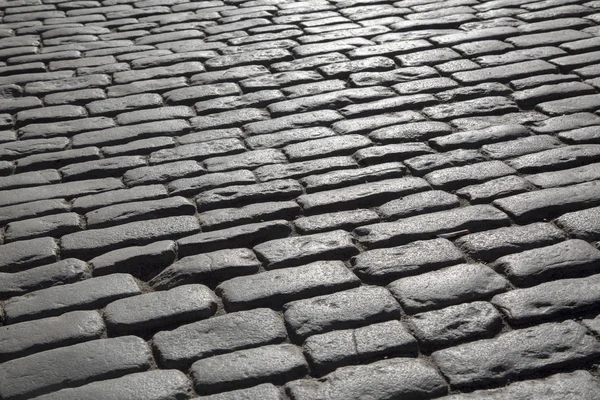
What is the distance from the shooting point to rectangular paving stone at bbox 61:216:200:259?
12.3 ft

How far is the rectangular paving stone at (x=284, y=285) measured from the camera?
3.30 m

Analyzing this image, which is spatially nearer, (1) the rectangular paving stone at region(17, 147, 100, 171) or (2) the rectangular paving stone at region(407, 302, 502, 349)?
(2) the rectangular paving stone at region(407, 302, 502, 349)

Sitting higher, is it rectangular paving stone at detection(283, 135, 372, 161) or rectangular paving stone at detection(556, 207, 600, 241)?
rectangular paving stone at detection(556, 207, 600, 241)

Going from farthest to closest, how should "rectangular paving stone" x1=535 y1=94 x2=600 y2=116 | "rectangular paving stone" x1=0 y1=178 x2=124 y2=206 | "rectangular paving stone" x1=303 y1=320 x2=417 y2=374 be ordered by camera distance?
"rectangular paving stone" x1=535 y1=94 x2=600 y2=116
"rectangular paving stone" x1=0 y1=178 x2=124 y2=206
"rectangular paving stone" x1=303 y1=320 x2=417 y2=374

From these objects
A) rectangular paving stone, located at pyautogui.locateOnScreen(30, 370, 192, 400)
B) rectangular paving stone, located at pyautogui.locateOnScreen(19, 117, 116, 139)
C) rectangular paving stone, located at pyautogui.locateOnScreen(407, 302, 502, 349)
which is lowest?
rectangular paving stone, located at pyautogui.locateOnScreen(19, 117, 116, 139)

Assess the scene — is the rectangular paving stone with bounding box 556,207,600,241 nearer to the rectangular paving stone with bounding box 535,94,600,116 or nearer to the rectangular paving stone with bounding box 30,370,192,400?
the rectangular paving stone with bounding box 535,94,600,116

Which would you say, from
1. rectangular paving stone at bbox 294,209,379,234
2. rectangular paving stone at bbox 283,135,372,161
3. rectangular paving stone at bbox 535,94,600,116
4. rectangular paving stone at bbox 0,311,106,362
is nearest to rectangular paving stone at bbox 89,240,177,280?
rectangular paving stone at bbox 0,311,106,362

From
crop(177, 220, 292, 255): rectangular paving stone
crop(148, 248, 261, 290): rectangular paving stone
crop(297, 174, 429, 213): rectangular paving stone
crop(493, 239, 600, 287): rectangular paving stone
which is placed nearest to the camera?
crop(493, 239, 600, 287): rectangular paving stone

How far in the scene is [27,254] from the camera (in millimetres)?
3713

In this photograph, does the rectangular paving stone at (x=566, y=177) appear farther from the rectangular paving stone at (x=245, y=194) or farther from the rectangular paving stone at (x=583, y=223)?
the rectangular paving stone at (x=245, y=194)

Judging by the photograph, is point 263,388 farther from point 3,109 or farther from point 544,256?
point 3,109

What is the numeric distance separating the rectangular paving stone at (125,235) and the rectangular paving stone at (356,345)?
0.99 meters

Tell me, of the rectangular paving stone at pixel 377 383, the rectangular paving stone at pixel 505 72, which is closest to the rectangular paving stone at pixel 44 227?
the rectangular paving stone at pixel 377 383

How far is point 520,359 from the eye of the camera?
2896 millimetres
